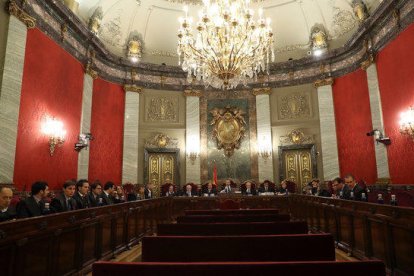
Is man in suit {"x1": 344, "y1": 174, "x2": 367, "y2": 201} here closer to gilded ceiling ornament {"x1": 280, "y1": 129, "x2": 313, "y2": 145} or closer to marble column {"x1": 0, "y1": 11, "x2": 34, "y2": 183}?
gilded ceiling ornament {"x1": 280, "y1": 129, "x2": 313, "y2": 145}

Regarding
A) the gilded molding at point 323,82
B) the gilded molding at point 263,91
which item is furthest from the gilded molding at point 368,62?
the gilded molding at point 263,91

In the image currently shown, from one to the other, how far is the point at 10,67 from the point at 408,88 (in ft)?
34.3

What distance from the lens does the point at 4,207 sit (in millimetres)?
4000

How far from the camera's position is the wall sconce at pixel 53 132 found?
351 inches

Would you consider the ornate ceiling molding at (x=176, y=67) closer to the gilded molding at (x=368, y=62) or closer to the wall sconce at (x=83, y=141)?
the gilded molding at (x=368, y=62)

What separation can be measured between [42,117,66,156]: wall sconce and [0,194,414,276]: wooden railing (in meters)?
3.68

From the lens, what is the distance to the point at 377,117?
1081 cm

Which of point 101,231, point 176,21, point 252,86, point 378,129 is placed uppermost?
point 176,21

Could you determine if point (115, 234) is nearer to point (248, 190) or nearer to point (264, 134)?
point (248, 190)

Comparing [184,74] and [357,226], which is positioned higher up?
[184,74]

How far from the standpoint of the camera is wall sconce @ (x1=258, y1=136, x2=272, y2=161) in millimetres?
13805

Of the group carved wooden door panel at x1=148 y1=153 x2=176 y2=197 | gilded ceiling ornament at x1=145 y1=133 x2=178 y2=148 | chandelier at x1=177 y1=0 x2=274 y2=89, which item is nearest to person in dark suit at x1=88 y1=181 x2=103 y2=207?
chandelier at x1=177 y1=0 x2=274 y2=89

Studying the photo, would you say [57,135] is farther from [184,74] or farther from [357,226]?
[357,226]

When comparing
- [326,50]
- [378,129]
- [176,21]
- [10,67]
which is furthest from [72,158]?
[326,50]
